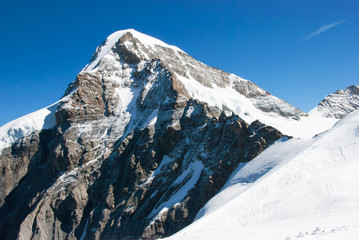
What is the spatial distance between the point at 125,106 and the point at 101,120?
574 cm

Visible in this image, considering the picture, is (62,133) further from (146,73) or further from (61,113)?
(146,73)

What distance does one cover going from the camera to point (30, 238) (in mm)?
52531

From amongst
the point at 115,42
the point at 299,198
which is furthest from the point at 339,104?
the point at 299,198

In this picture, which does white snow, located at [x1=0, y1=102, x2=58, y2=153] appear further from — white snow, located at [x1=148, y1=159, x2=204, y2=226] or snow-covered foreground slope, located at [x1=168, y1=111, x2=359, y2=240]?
snow-covered foreground slope, located at [x1=168, y1=111, x2=359, y2=240]

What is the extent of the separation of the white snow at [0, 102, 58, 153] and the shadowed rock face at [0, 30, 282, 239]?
4259 millimetres

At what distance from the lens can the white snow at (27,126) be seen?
249 feet

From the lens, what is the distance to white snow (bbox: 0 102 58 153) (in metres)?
75.8

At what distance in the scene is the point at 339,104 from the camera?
104 m

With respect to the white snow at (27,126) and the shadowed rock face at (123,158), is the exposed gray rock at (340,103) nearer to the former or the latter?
the shadowed rock face at (123,158)

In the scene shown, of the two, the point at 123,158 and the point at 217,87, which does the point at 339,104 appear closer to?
the point at 217,87

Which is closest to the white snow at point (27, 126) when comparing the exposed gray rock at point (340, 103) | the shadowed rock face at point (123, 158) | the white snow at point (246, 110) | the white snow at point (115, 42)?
the shadowed rock face at point (123, 158)

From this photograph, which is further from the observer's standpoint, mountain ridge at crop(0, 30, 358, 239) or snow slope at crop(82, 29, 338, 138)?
snow slope at crop(82, 29, 338, 138)

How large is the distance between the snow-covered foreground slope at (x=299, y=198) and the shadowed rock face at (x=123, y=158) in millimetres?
7463

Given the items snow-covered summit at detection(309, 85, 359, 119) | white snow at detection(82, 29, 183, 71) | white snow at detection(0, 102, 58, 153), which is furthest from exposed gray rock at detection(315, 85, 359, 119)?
white snow at detection(0, 102, 58, 153)
